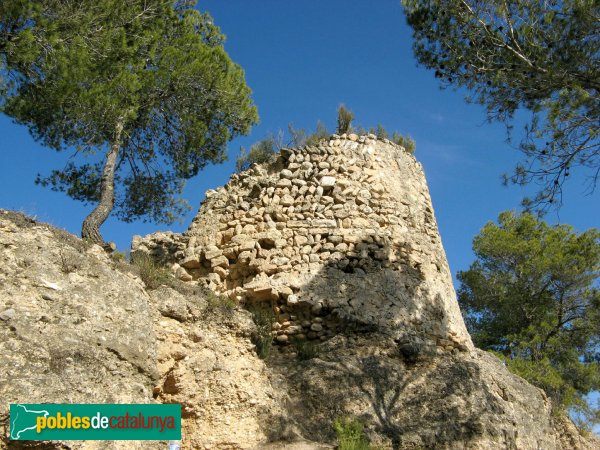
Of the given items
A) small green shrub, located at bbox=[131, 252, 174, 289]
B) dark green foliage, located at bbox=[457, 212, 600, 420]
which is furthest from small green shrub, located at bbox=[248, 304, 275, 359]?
dark green foliage, located at bbox=[457, 212, 600, 420]

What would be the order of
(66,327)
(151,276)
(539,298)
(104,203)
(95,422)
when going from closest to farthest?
1. (95,422)
2. (66,327)
3. (151,276)
4. (104,203)
5. (539,298)

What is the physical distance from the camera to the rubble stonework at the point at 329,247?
7.27 m

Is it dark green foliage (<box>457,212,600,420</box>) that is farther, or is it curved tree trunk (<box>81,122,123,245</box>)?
dark green foliage (<box>457,212,600,420</box>)

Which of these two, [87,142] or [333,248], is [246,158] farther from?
[333,248]

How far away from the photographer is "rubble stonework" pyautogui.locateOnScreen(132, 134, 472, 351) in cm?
727

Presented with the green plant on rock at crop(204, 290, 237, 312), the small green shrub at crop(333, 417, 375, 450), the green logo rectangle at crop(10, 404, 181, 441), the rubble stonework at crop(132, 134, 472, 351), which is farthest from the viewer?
the rubble stonework at crop(132, 134, 472, 351)

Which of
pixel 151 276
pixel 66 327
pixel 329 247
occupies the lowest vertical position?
pixel 66 327

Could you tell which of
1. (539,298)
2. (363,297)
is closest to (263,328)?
(363,297)

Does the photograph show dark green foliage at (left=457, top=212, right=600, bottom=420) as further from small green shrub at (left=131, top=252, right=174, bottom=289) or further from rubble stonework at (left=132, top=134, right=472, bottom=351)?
small green shrub at (left=131, top=252, right=174, bottom=289)

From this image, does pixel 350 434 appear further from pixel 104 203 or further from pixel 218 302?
pixel 104 203

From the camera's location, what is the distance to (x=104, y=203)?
868cm

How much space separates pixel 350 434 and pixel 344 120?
5.38 metres

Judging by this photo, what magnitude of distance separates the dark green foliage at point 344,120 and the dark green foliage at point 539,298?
17.3ft

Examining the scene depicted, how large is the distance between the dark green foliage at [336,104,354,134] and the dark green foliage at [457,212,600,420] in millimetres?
5270
